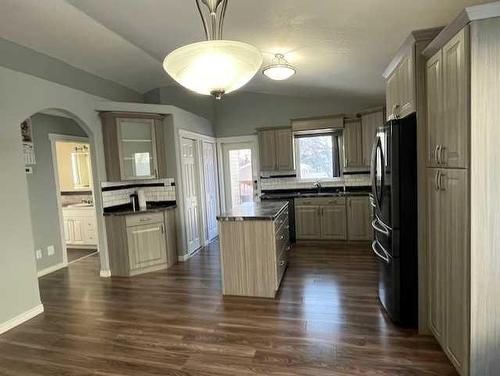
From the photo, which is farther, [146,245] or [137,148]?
[137,148]

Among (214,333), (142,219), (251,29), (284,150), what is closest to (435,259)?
(214,333)

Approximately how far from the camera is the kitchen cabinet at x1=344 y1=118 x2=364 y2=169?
203 inches

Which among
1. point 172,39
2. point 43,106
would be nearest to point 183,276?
point 43,106

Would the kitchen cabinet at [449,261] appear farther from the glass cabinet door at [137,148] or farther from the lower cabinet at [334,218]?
the glass cabinet door at [137,148]

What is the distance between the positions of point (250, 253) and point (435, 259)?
1.71m

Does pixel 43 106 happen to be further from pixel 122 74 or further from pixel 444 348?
Answer: pixel 444 348

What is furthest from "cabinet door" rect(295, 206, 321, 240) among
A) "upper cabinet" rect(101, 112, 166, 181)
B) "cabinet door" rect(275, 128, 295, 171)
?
"upper cabinet" rect(101, 112, 166, 181)

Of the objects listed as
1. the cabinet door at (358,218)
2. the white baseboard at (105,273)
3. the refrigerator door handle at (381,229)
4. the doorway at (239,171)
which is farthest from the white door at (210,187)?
the refrigerator door handle at (381,229)

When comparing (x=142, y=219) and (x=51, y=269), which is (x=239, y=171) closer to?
(x=142, y=219)

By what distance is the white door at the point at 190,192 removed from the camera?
4.82m

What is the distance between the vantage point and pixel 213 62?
152 centimetres

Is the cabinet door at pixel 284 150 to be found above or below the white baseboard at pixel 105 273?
above

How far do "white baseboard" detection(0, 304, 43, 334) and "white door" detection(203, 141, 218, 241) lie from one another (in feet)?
9.57

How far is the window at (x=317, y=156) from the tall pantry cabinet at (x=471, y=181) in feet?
11.8
